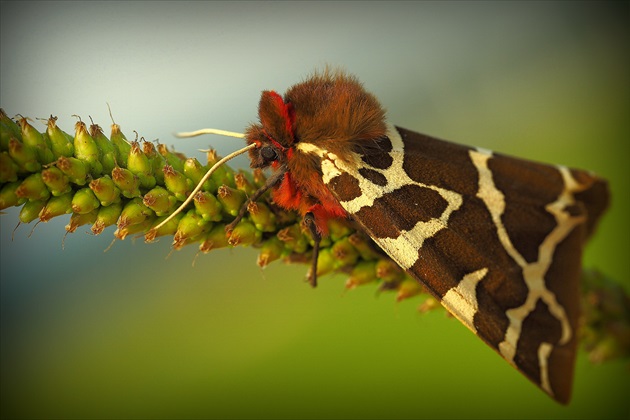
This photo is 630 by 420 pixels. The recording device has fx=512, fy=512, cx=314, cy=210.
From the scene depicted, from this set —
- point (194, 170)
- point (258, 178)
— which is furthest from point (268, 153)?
point (194, 170)

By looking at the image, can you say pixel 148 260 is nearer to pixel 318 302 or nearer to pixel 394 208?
pixel 318 302

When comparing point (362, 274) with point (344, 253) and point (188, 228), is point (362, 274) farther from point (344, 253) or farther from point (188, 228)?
point (188, 228)

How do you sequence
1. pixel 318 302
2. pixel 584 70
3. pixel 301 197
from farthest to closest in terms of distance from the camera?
1. pixel 584 70
2. pixel 318 302
3. pixel 301 197

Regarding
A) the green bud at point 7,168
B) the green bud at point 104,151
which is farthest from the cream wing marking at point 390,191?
the green bud at point 7,168

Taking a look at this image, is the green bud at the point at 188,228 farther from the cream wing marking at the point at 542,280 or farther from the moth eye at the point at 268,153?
the cream wing marking at the point at 542,280

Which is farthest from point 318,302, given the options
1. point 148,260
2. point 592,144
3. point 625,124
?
point 625,124

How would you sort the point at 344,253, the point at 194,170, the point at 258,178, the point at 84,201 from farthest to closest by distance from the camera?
the point at 258,178
the point at 344,253
the point at 194,170
the point at 84,201
